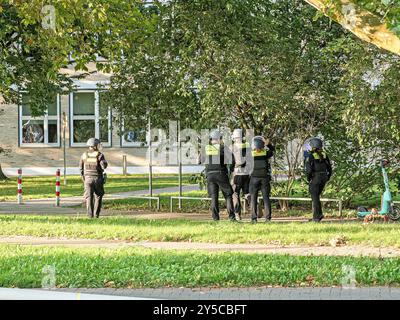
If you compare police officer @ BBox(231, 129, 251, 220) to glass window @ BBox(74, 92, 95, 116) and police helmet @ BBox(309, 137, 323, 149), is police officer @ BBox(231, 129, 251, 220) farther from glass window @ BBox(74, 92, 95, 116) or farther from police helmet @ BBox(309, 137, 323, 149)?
glass window @ BBox(74, 92, 95, 116)

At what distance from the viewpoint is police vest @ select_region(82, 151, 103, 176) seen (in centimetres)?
2092

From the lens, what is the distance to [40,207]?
85.8ft

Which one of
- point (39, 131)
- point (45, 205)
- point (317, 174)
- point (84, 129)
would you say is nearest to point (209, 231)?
point (317, 174)

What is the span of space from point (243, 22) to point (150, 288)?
12.9 metres

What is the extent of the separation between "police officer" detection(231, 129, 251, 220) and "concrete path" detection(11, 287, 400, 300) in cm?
940

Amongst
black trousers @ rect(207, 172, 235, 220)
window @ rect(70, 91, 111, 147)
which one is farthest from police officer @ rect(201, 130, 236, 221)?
window @ rect(70, 91, 111, 147)

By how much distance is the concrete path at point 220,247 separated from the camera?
14.1 metres

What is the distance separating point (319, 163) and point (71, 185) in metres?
19.6

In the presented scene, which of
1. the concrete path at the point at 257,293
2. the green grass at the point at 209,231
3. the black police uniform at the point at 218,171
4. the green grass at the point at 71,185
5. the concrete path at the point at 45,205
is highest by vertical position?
the black police uniform at the point at 218,171

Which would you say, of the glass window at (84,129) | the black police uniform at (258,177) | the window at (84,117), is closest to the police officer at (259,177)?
the black police uniform at (258,177)

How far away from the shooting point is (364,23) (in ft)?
45.1

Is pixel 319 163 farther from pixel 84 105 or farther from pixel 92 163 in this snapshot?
pixel 84 105

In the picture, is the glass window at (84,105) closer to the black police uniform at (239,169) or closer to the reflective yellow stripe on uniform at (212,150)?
the black police uniform at (239,169)
